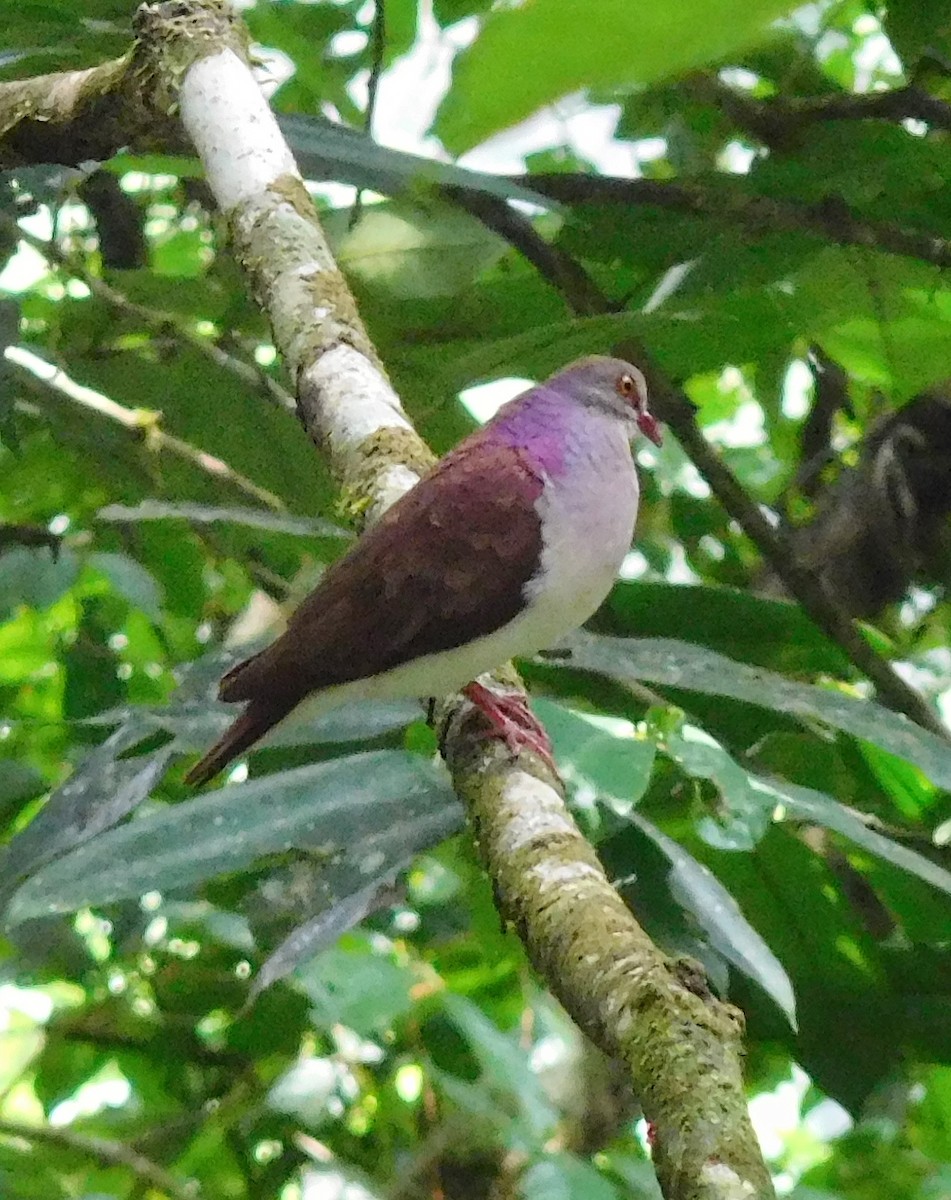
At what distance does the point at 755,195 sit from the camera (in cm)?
218

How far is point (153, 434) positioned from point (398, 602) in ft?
3.16

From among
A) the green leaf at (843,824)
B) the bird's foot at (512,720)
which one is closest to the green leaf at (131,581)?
the bird's foot at (512,720)

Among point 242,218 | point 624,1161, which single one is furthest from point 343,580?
point 624,1161

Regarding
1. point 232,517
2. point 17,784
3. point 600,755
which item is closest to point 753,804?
point 600,755

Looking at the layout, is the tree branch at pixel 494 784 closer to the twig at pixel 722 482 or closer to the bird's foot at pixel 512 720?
the bird's foot at pixel 512 720

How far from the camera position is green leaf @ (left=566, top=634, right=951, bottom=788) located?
1521 mm

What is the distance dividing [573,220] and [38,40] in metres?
0.83

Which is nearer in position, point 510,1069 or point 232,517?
point 510,1069

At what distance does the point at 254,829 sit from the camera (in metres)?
1.37

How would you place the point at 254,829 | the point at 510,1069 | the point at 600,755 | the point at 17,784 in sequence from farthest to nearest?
1. the point at 17,784
2. the point at 510,1069
3. the point at 254,829
4. the point at 600,755

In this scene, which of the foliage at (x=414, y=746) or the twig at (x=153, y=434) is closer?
the foliage at (x=414, y=746)

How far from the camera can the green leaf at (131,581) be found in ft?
6.90

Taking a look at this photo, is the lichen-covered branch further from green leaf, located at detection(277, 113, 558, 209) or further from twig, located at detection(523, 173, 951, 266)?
twig, located at detection(523, 173, 951, 266)

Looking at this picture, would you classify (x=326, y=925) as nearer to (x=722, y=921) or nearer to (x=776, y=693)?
(x=722, y=921)
